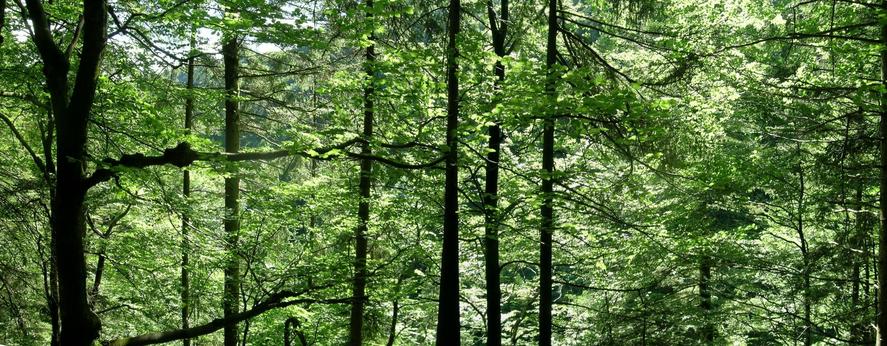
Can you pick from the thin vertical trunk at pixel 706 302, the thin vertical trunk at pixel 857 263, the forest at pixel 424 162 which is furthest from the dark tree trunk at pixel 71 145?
the thin vertical trunk at pixel 706 302

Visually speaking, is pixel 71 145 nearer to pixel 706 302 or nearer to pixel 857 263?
pixel 706 302

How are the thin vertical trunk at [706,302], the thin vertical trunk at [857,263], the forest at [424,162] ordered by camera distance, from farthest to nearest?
the thin vertical trunk at [706,302] < the thin vertical trunk at [857,263] < the forest at [424,162]

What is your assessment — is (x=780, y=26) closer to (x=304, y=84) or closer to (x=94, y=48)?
(x=304, y=84)

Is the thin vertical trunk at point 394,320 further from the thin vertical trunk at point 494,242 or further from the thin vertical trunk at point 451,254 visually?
the thin vertical trunk at point 451,254

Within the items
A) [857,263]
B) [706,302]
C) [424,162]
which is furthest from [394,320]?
[857,263]

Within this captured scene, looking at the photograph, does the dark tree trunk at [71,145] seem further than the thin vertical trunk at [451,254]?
No

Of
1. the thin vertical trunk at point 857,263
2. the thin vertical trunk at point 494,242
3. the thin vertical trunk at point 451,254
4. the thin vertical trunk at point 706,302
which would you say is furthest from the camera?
the thin vertical trunk at point 706,302

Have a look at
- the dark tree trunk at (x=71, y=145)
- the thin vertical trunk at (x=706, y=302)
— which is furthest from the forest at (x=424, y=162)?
the thin vertical trunk at (x=706, y=302)

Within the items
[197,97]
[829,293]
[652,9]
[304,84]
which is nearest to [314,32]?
[197,97]

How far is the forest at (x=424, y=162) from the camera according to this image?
623cm

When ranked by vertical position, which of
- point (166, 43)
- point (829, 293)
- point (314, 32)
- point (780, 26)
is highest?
point (780, 26)

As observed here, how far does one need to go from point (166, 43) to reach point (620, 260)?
9867mm

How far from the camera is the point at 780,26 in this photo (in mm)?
13039

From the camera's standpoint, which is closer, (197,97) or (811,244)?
(197,97)
